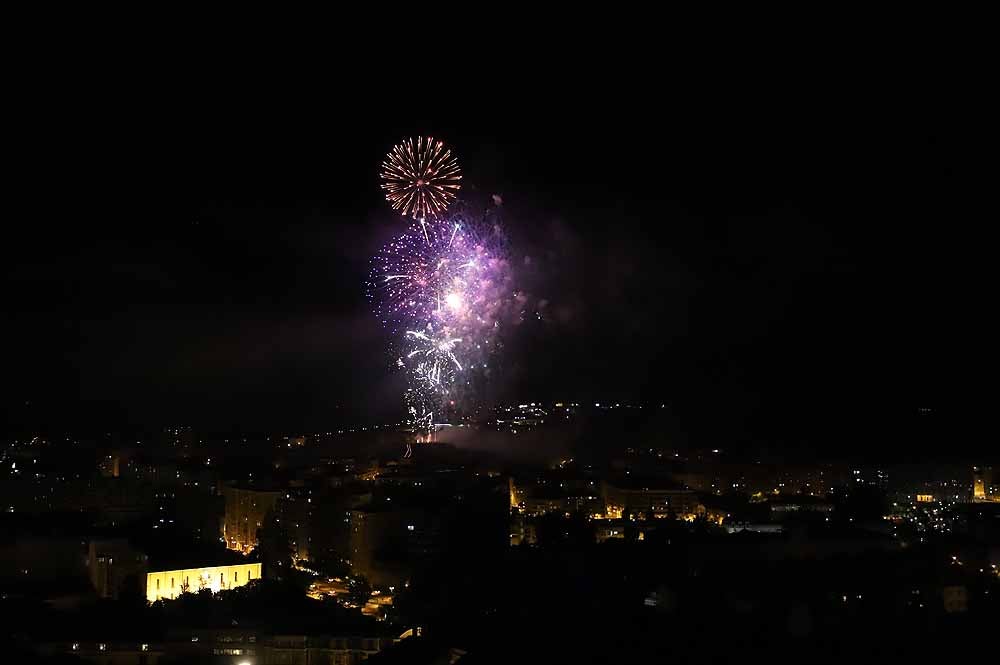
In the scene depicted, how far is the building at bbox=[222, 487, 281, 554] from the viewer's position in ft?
36.0

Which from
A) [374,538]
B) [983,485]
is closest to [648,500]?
[374,538]

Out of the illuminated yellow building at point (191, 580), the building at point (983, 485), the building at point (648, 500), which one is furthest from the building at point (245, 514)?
the building at point (983, 485)

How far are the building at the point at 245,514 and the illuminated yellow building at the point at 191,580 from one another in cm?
232

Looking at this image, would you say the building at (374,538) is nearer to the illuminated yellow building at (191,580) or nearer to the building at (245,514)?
the illuminated yellow building at (191,580)

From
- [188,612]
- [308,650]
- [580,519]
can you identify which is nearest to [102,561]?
[188,612]

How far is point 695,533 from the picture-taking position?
9719 millimetres

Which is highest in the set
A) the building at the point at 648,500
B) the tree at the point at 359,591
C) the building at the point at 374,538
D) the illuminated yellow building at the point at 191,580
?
the building at the point at 648,500

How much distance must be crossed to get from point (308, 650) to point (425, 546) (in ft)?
10.9

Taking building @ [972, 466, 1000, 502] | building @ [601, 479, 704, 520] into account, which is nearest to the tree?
building @ [601, 479, 704, 520]

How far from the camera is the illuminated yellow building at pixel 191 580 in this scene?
25.9ft

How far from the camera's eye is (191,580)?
8.02 m

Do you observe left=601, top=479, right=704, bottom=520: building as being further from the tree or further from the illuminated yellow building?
the illuminated yellow building

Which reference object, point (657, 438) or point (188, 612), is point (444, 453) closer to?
point (657, 438)

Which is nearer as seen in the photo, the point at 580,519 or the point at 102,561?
the point at 102,561
